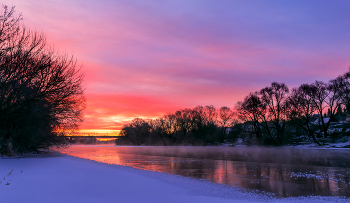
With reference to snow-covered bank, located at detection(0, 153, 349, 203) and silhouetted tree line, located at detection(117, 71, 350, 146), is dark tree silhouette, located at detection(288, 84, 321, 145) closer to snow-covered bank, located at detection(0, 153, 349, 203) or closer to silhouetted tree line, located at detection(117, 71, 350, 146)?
Answer: silhouetted tree line, located at detection(117, 71, 350, 146)

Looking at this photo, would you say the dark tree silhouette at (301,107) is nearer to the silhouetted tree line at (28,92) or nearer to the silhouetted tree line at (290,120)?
the silhouetted tree line at (290,120)

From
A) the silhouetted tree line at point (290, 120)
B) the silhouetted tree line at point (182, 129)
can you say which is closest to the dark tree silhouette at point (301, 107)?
the silhouetted tree line at point (290, 120)

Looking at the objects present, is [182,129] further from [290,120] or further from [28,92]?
[28,92]

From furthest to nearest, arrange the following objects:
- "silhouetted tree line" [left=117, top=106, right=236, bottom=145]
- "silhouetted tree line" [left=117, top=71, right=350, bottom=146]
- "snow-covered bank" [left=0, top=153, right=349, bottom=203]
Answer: "silhouetted tree line" [left=117, top=106, right=236, bottom=145], "silhouetted tree line" [left=117, top=71, right=350, bottom=146], "snow-covered bank" [left=0, top=153, right=349, bottom=203]

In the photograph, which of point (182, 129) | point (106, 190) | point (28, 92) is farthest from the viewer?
point (182, 129)

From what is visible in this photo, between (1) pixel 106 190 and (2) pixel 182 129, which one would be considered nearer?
(1) pixel 106 190

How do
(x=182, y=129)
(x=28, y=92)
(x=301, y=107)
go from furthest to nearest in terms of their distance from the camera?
(x=182, y=129), (x=301, y=107), (x=28, y=92)

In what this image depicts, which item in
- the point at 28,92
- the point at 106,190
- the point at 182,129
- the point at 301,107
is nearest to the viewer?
the point at 106,190

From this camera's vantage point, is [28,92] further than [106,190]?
Yes

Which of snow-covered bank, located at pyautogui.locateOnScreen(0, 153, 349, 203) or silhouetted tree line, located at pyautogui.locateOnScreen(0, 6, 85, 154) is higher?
silhouetted tree line, located at pyautogui.locateOnScreen(0, 6, 85, 154)

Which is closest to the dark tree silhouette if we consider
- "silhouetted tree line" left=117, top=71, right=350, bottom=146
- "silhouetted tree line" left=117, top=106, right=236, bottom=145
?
"silhouetted tree line" left=117, top=71, right=350, bottom=146

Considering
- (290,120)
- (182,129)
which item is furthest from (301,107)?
(182,129)

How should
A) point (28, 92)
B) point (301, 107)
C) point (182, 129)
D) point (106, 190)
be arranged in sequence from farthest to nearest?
point (182, 129)
point (301, 107)
point (28, 92)
point (106, 190)

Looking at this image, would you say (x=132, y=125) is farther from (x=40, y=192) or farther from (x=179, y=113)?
(x=40, y=192)
